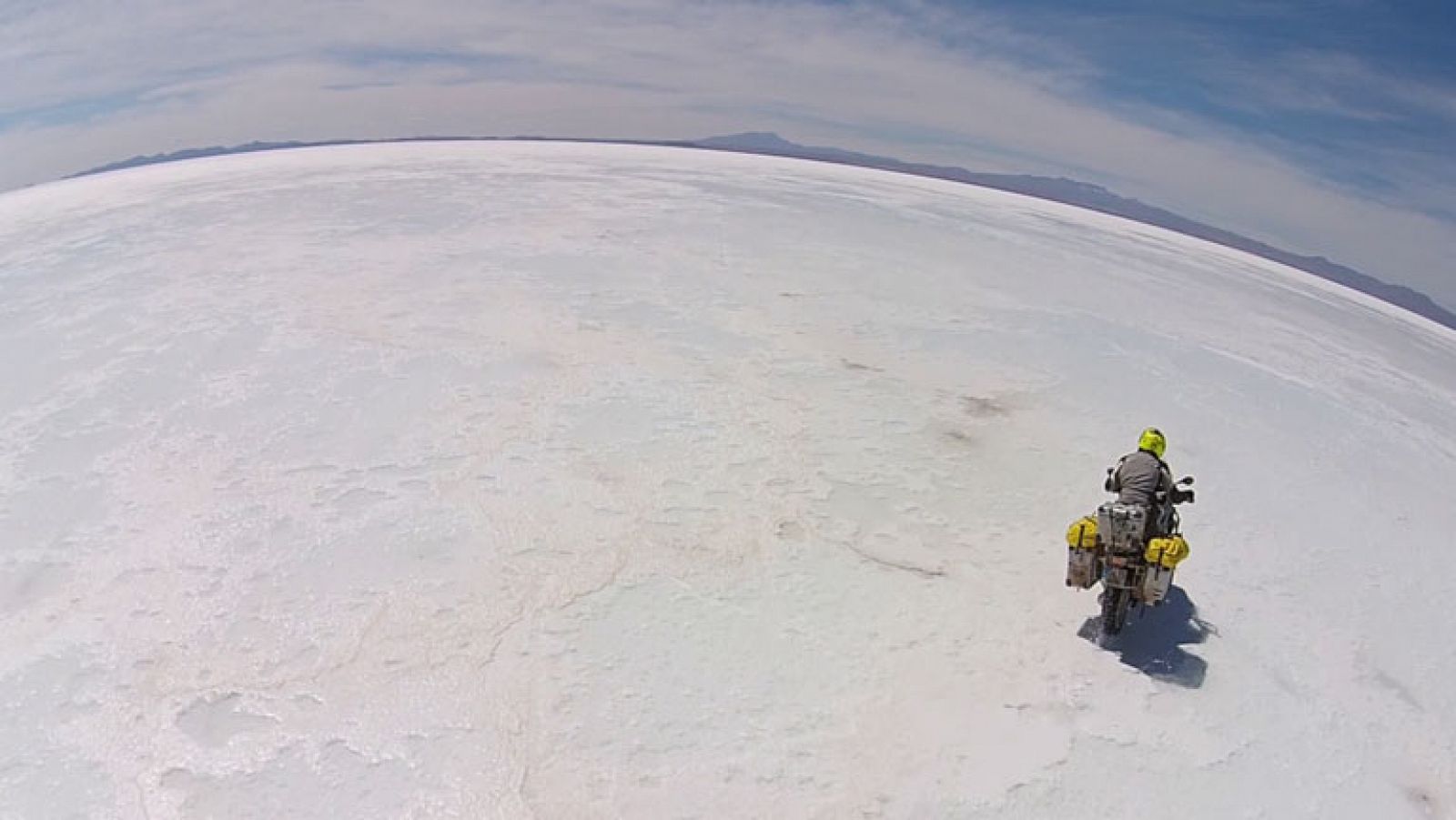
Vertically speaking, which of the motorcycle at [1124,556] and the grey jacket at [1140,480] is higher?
the grey jacket at [1140,480]

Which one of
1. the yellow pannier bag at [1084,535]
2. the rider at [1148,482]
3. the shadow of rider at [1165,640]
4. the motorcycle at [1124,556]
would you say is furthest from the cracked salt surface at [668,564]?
the rider at [1148,482]

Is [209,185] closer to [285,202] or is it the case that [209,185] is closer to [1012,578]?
A: [285,202]

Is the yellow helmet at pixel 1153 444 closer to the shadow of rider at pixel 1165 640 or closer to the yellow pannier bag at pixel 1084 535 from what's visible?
the yellow pannier bag at pixel 1084 535

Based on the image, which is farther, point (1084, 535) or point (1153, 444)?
point (1153, 444)

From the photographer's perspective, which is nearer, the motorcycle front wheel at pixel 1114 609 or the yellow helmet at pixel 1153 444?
the motorcycle front wheel at pixel 1114 609

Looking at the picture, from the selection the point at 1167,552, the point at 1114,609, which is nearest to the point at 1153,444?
the point at 1167,552

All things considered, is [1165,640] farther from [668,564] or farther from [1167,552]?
[668,564]
